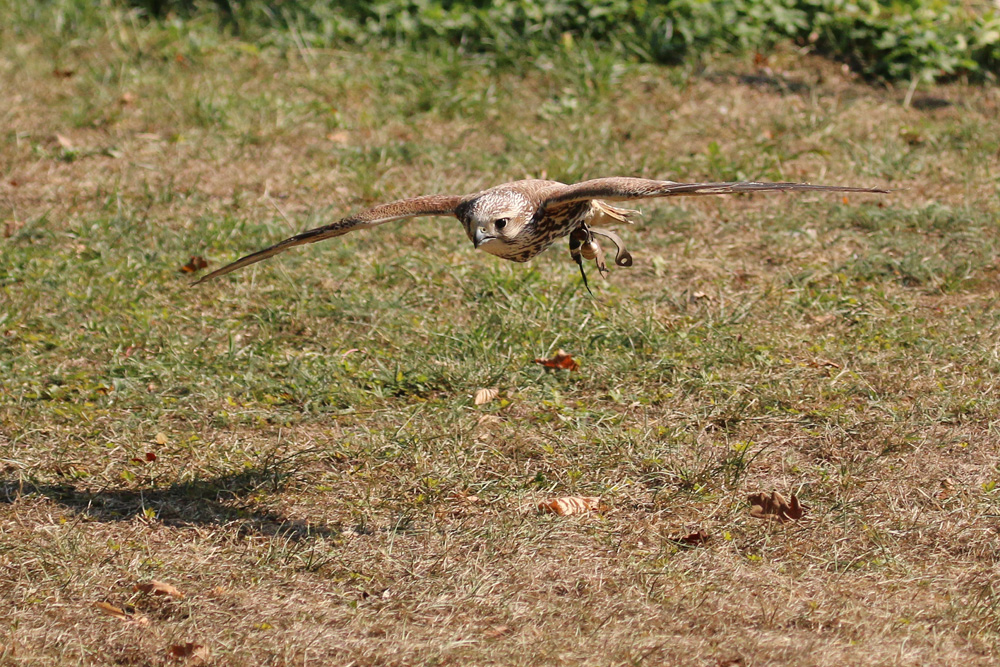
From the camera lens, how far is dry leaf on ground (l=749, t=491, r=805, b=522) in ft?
14.6

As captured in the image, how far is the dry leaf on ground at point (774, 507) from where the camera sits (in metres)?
4.45

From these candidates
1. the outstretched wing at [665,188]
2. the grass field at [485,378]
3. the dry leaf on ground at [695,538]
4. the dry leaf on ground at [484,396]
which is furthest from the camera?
the dry leaf on ground at [484,396]

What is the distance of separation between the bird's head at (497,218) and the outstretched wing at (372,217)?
127 millimetres

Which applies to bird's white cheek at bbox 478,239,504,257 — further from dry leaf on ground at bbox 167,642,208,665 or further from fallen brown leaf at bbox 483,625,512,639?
dry leaf on ground at bbox 167,642,208,665

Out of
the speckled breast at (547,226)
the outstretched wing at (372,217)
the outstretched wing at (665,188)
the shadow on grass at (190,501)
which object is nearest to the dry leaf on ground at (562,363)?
the speckled breast at (547,226)

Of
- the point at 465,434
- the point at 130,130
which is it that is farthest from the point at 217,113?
the point at 465,434

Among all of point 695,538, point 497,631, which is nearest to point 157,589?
point 497,631

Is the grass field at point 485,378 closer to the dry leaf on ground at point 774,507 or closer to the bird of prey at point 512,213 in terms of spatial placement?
the dry leaf on ground at point 774,507

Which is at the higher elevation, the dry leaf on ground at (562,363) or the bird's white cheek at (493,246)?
the bird's white cheek at (493,246)

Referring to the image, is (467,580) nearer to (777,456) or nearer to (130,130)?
(777,456)

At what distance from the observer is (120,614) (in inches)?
155

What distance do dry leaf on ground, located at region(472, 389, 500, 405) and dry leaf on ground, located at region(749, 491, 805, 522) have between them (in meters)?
1.35

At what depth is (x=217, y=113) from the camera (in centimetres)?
814

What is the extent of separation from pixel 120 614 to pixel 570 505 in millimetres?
1778
